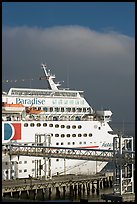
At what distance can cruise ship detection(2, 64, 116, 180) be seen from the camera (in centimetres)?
2381

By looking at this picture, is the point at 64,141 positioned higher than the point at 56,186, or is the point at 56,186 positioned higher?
the point at 64,141

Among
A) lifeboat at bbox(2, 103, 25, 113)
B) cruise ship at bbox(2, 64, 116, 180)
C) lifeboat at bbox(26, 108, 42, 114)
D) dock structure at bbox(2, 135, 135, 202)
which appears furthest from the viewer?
lifeboat at bbox(26, 108, 42, 114)

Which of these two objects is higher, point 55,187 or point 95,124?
point 95,124

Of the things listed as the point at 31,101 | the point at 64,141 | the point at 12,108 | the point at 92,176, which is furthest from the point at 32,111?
the point at 92,176

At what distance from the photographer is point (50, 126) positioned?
2545 cm

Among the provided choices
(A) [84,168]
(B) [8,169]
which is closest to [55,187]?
(B) [8,169]

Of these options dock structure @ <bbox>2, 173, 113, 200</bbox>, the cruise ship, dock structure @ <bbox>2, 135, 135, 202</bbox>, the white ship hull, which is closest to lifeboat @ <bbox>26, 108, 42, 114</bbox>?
the cruise ship

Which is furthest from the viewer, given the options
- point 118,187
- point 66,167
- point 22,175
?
A: point 66,167

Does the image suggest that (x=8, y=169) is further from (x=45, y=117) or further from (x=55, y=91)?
(x=55, y=91)

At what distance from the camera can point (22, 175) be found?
2350cm

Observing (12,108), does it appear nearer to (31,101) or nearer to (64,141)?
(31,101)

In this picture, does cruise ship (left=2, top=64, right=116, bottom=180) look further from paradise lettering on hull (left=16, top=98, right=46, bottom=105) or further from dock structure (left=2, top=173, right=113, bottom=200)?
dock structure (left=2, top=173, right=113, bottom=200)

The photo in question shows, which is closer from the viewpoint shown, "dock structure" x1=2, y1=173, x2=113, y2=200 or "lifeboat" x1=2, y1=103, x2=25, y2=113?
"dock structure" x1=2, y1=173, x2=113, y2=200

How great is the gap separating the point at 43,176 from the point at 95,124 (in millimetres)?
6002
